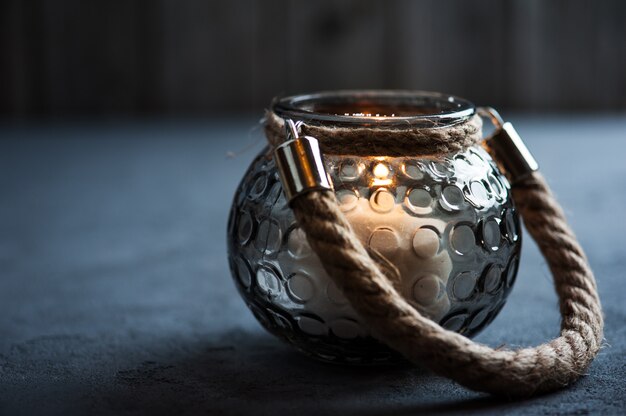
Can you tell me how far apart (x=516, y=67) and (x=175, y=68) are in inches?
31.6

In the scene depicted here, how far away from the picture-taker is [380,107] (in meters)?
0.73

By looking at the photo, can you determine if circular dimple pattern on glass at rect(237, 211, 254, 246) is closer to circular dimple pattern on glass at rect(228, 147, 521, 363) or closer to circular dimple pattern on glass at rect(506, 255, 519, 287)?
circular dimple pattern on glass at rect(228, 147, 521, 363)

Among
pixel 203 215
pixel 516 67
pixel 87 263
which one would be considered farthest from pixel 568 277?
pixel 516 67

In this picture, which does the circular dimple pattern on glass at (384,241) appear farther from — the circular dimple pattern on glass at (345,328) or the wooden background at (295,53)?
the wooden background at (295,53)

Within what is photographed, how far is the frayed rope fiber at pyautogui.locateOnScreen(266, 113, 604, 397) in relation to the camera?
53 centimetres

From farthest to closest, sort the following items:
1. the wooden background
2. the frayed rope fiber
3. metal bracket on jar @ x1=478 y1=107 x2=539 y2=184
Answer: the wooden background → metal bracket on jar @ x1=478 y1=107 x2=539 y2=184 → the frayed rope fiber

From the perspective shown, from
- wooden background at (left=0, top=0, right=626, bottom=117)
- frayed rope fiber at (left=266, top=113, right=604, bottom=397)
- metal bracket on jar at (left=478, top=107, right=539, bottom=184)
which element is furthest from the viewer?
wooden background at (left=0, top=0, right=626, bottom=117)

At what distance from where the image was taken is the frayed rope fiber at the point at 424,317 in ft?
1.73

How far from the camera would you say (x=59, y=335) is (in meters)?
0.73

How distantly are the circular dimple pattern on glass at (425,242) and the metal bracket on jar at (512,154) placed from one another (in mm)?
142

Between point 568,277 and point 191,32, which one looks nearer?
point 568,277

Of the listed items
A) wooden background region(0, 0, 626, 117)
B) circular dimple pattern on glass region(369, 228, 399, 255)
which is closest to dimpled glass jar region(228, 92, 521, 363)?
circular dimple pattern on glass region(369, 228, 399, 255)

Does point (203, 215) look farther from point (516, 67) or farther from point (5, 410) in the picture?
point (516, 67)

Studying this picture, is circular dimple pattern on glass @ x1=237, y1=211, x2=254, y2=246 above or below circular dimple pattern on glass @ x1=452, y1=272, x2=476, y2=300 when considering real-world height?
above
